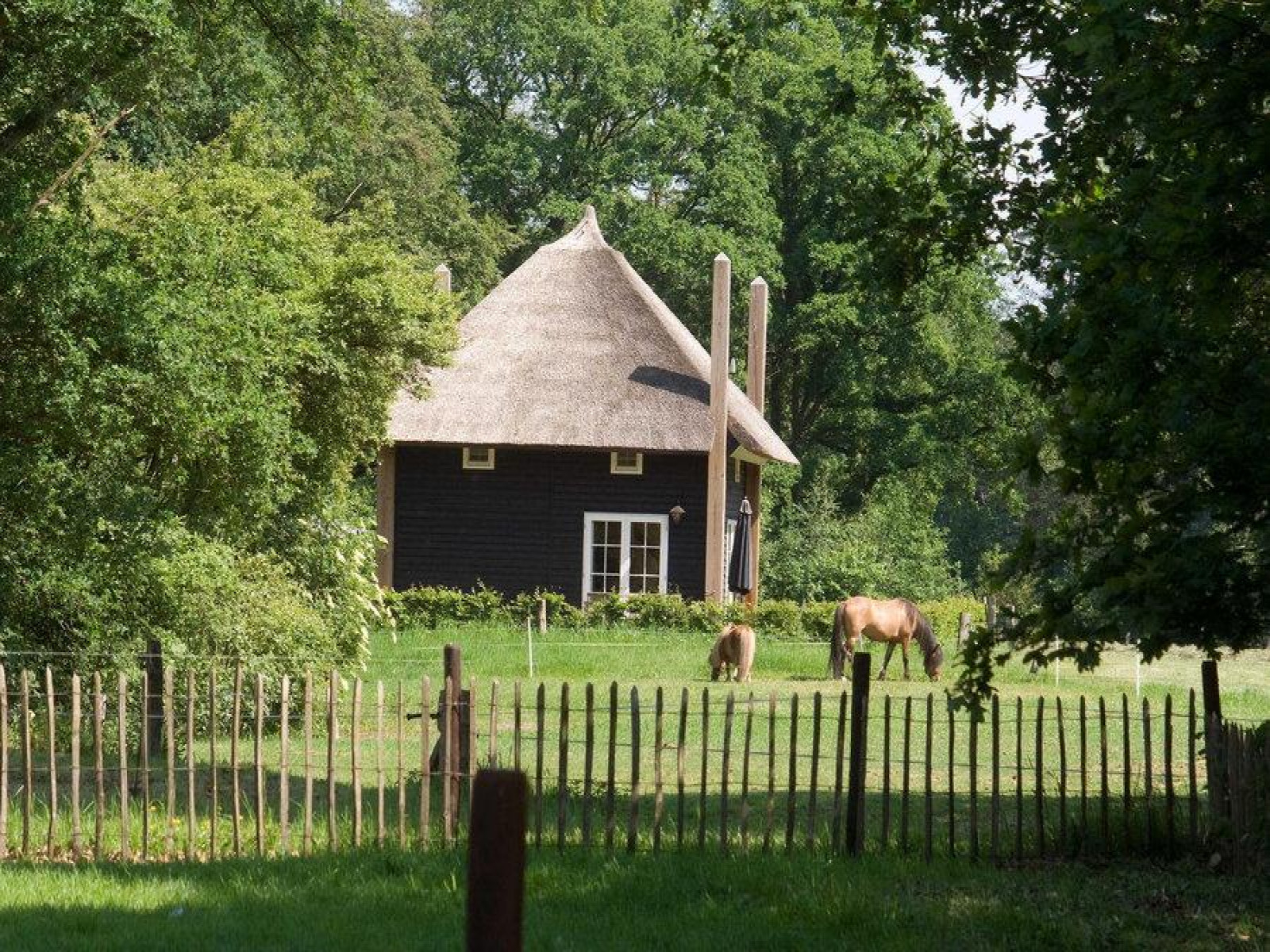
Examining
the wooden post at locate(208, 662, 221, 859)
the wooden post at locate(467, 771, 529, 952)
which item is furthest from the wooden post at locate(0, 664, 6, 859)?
the wooden post at locate(467, 771, 529, 952)

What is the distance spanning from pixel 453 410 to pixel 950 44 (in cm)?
2322

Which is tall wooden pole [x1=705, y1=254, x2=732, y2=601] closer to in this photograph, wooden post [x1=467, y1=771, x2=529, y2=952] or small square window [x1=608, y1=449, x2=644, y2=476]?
small square window [x1=608, y1=449, x2=644, y2=476]

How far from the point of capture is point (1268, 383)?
7590mm

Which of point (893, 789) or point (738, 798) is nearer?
point (738, 798)

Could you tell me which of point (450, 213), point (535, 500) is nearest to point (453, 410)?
point (535, 500)

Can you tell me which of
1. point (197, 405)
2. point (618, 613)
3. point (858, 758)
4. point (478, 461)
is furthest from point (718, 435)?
point (858, 758)

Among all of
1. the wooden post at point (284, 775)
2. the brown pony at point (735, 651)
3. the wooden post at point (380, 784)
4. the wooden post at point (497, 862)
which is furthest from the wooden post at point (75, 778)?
the brown pony at point (735, 651)

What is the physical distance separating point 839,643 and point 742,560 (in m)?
8.35

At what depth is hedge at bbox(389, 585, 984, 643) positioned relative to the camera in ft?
101

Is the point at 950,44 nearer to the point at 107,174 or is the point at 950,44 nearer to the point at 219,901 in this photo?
the point at 219,901

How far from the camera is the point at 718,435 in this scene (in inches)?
1280

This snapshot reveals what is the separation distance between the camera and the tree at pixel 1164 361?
7480mm

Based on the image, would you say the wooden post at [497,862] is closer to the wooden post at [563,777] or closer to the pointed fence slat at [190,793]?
the wooden post at [563,777]

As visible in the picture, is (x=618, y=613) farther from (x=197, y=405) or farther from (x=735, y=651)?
(x=197, y=405)
